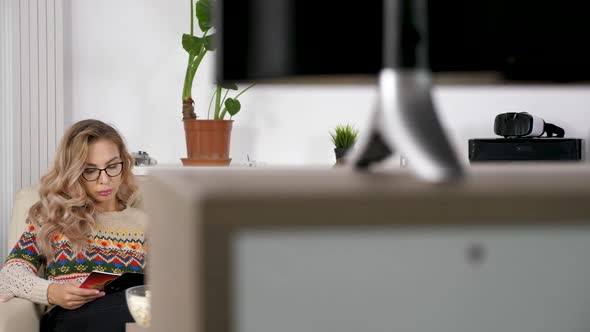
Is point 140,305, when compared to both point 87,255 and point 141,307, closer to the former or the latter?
point 141,307

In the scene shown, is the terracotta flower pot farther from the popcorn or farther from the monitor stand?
the monitor stand

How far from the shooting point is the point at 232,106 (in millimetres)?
3396

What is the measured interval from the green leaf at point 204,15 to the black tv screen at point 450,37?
2.75 m

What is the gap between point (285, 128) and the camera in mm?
3598

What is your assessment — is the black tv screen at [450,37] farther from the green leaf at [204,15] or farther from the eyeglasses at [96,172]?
the green leaf at [204,15]

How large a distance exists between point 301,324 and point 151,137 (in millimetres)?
3165

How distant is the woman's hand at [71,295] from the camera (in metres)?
2.27

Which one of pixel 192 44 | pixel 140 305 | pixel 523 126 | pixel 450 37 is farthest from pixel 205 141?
pixel 450 37

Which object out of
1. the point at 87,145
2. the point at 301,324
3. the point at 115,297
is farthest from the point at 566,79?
the point at 87,145

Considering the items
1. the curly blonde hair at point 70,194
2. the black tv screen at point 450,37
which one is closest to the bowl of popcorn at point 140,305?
the black tv screen at point 450,37

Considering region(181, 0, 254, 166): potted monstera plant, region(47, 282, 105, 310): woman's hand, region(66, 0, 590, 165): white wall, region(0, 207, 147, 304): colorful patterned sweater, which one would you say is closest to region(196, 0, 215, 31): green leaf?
region(181, 0, 254, 166): potted monstera plant

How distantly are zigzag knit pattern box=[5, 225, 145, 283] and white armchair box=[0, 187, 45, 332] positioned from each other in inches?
5.6

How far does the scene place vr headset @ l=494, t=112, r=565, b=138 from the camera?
8.46 feet

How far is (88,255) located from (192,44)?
1216mm
